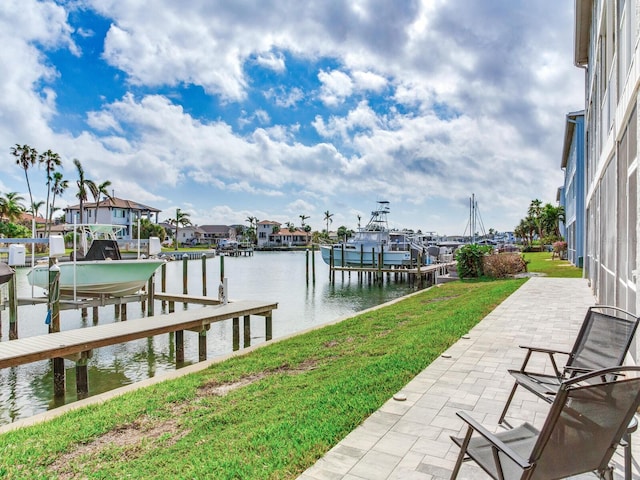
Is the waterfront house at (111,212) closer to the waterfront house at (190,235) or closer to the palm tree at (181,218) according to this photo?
the palm tree at (181,218)

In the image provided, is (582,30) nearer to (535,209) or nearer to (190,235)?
(535,209)

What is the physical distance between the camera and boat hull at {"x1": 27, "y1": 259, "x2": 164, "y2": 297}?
13.2m

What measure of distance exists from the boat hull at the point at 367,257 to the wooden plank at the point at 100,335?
2142 cm

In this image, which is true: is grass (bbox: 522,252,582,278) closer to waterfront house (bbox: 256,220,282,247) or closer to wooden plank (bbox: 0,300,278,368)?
wooden plank (bbox: 0,300,278,368)

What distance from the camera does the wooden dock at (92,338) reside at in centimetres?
687

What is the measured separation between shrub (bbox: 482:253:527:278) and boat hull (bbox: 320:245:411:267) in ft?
35.1

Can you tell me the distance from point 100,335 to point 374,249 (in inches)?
1035

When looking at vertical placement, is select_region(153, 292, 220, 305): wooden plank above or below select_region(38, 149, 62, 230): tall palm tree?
below

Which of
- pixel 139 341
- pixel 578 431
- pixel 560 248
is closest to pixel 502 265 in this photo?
pixel 139 341

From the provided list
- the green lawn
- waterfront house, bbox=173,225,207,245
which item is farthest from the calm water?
waterfront house, bbox=173,225,207,245

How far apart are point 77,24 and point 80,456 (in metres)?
15.6

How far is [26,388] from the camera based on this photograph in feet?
26.5

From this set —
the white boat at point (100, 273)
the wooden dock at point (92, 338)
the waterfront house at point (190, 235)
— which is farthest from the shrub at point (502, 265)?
the waterfront house at point (190, 235)

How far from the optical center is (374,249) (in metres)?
32.9
